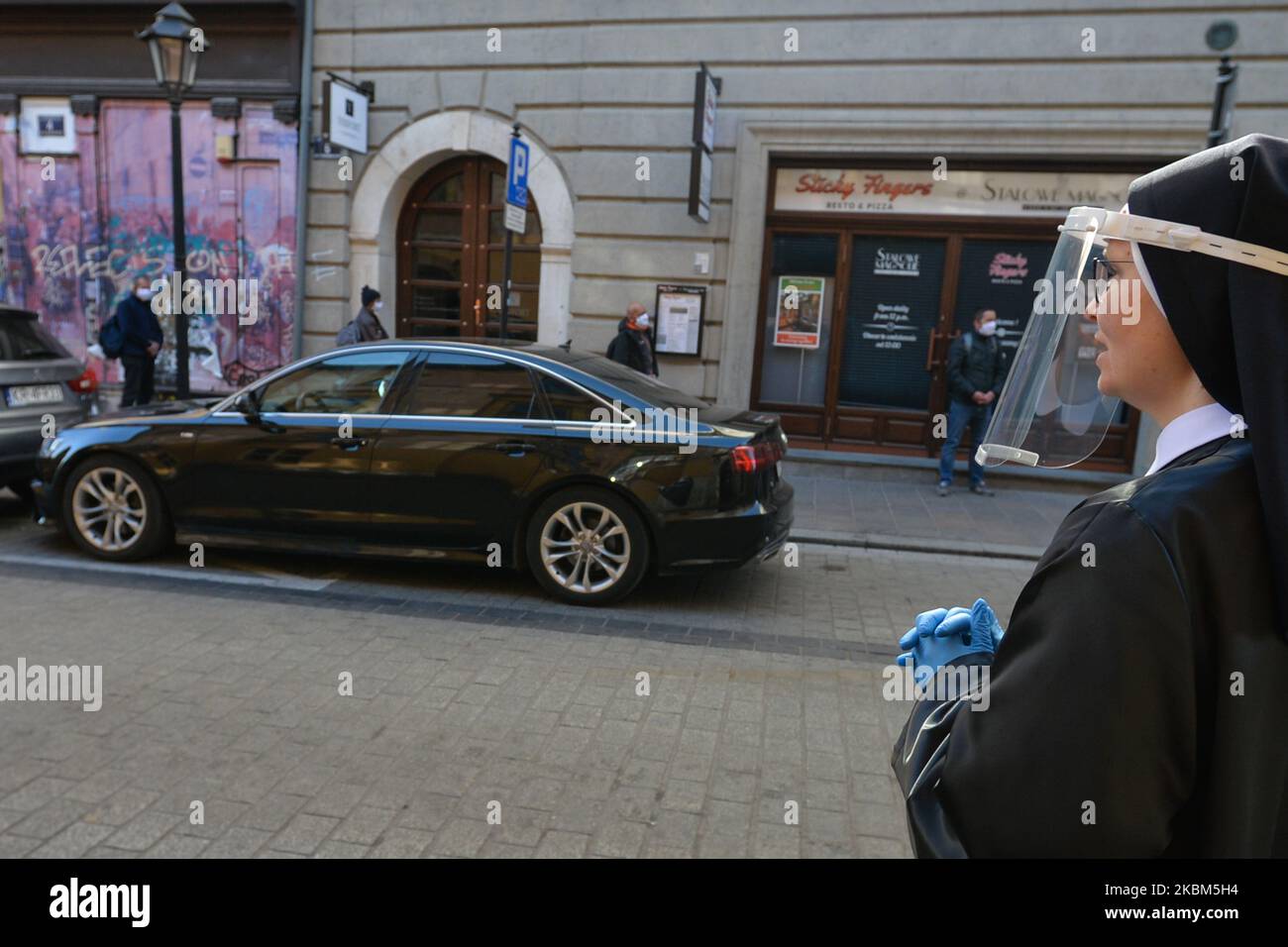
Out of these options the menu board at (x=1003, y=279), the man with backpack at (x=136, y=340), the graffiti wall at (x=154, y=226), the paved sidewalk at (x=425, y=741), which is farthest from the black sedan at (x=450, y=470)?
the graffiti wall at (x=154, y=226)

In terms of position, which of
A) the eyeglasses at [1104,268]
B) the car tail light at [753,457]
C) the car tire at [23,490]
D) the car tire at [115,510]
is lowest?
the car tire at [23,490]

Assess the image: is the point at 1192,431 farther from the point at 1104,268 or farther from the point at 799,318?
the point at 799,318

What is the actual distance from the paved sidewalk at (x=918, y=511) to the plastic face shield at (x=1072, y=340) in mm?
6281

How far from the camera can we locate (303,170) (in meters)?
12.1

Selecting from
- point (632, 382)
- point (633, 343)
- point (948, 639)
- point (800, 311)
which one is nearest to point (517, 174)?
point (633, 343)

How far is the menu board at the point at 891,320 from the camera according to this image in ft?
35.9

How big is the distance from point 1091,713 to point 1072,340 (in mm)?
867

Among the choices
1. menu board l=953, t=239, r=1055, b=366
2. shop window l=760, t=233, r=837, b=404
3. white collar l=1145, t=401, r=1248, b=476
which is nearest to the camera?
white collar l=1145, t=401, r=1248, b=476

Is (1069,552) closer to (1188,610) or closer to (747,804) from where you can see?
(1188,610)

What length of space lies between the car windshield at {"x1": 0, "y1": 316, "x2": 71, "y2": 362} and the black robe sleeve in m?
8.43

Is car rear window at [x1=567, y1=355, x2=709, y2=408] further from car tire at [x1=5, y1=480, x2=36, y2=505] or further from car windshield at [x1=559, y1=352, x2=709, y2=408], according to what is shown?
car tire at [x1=5, y1=480, x2=36, y2=505]

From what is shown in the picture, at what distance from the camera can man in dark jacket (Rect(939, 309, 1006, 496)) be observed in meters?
9.77

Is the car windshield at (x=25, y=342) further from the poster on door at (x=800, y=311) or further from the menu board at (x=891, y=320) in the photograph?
the menu board at (x=891, y=320)

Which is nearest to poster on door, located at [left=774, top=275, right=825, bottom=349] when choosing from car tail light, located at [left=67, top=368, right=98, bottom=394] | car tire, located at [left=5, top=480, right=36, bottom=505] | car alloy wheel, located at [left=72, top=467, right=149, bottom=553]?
car tail light, located at [left=67, top=368, right=98, bottom=394]
